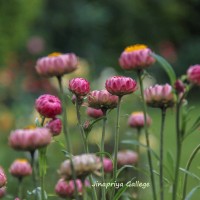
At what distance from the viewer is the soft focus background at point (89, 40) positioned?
6.59m

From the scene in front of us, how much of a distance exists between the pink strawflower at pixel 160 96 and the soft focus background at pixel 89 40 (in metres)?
3.14

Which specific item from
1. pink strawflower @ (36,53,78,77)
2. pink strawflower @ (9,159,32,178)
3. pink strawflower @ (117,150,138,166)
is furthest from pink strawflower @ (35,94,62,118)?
pink strawflower @ (117,150,138,166)

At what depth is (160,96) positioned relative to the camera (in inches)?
51.8

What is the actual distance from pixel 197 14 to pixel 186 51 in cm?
172

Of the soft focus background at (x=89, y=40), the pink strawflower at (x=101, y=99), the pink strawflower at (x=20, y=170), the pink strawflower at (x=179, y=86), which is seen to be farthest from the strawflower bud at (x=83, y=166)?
the soft focus background at (x=89, y=40)

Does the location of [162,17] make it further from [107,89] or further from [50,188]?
[107,89]

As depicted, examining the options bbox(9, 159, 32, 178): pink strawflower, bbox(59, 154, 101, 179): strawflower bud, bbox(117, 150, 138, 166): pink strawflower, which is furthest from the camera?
bbox(117, 150, 138, 166): pink strawflower

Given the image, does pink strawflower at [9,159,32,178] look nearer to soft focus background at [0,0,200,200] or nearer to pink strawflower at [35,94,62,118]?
pink strawflower at [35,94,62,118]

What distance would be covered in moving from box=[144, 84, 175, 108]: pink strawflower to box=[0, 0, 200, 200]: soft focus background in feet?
10.3

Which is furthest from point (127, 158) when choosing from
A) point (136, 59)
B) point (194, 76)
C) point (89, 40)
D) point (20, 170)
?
point (89, 40)

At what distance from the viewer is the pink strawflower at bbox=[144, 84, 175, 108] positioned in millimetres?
1310

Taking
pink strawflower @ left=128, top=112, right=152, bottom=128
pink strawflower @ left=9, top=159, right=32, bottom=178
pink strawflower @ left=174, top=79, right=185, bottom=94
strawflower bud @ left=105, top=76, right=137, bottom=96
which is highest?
pink strawflower @ left=128, top=112, right=152, bottom=128

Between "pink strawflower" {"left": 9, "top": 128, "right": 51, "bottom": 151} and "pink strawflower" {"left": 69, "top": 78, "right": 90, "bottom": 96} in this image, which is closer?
"pink strawflower" {"left": 9, "top": 128, "right": 51, "bottom": 151}

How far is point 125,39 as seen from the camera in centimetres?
1444
